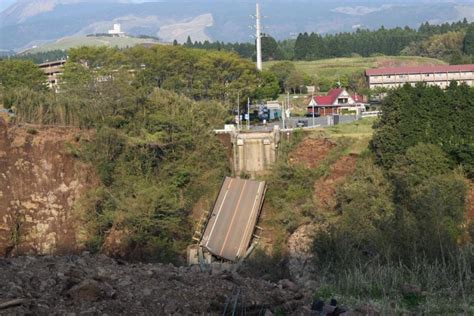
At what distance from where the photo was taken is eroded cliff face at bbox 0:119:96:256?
69.0 feet

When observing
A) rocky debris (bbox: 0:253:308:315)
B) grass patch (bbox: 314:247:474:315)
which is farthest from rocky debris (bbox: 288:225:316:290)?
rocky debris (bbox: 0:253:308:315)

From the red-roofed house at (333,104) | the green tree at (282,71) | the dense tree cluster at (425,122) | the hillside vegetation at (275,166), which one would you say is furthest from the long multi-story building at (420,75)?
the dense tree cluster at (425,122)

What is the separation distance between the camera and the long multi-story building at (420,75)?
42909mm

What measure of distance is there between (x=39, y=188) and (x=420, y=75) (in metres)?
29.0

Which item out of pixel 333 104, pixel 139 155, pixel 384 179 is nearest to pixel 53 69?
pixel 333 104

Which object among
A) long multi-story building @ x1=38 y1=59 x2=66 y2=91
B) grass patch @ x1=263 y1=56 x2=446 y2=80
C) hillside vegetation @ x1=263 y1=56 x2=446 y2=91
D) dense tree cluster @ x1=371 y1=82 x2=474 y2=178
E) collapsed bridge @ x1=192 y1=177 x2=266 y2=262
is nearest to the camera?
collapsed bridge @ x1=192 y1=177 x2=266 y2=262

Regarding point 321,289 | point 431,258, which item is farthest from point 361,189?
point 321,289

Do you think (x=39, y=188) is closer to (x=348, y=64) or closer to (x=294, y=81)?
(x=294, y=81)

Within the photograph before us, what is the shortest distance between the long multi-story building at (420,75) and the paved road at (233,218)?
74.1 feet

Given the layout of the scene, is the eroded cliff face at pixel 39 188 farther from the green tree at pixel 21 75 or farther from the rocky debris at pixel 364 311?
the rocky debris at pixel 364 311

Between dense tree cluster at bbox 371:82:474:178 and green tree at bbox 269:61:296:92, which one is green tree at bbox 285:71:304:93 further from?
dense tree cluster at bbox 371:82:474:178

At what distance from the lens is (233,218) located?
2097 centimetres

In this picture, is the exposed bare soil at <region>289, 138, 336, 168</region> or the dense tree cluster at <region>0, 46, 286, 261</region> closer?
the dense tree cluster at <region>0, 46, 286, 261</region>

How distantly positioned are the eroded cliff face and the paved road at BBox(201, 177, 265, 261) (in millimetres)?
3990
